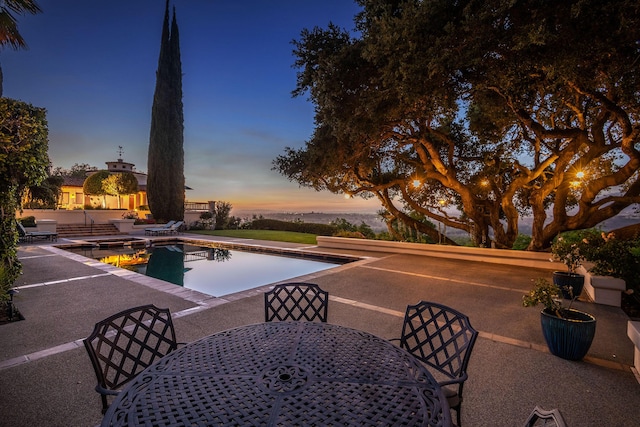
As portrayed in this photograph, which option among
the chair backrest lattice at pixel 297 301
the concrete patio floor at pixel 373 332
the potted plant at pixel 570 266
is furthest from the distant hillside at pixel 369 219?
the chair backrest lattice at pixel 297 301

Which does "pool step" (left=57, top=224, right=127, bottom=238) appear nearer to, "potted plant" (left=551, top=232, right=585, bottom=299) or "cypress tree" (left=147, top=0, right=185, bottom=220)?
"cypress tree" (left=147, top=0, right=185, bottom=220)

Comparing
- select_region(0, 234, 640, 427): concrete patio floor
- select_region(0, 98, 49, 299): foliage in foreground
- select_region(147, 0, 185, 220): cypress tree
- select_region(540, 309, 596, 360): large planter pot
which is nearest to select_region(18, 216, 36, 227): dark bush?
select_region(147, 0, 185, 220): cypress tree

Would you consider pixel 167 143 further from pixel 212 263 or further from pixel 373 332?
pixel 373 332

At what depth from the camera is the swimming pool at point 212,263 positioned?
780 centimetres

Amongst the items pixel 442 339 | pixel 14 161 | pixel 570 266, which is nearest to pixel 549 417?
pixel 442 339

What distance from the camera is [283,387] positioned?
4.47 ft

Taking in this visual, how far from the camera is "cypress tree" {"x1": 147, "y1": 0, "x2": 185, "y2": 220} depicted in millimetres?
20578

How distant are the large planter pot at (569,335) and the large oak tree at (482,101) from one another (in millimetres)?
4287

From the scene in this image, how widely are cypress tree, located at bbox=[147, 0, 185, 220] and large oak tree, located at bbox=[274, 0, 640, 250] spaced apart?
41.8 ft

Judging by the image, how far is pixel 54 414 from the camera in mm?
2078

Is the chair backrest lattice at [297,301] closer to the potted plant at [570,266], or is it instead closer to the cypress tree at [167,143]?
the potted plant at [570,266]

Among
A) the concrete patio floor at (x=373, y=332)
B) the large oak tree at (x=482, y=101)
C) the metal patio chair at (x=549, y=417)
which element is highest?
the large oak tree at (x=482, y=101)

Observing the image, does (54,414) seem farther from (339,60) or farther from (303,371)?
(339,60)

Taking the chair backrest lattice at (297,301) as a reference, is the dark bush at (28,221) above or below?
above
